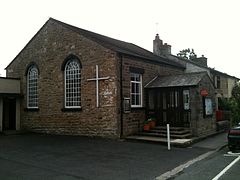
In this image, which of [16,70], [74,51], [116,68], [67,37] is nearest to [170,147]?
[116,68]

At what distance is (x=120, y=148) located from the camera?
12.7 meters

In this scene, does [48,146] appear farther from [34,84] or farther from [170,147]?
[34,84]

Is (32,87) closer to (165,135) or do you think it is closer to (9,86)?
(9,86)

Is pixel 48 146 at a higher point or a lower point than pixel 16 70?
lower

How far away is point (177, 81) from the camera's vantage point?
55.8 ft

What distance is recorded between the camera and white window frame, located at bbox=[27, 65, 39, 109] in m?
20.3

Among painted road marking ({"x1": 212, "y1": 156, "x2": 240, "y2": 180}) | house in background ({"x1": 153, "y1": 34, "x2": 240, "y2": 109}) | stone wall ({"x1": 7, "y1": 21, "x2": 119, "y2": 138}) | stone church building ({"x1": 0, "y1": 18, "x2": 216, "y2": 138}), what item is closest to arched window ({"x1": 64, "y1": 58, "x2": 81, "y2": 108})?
stone church building ({"x1": 0, "y1": 18, "x2": 216, "y2": 138})

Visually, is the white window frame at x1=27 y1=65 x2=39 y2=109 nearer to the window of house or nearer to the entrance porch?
the entrance porch


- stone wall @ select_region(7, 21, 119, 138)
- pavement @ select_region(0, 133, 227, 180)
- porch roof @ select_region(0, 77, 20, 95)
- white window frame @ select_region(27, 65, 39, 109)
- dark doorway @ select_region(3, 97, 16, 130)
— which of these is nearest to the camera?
pavement @ select_region(0, 133, 227, 180)

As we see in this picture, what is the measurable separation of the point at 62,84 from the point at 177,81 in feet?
23.7

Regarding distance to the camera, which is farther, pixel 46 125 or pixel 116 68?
pixel 46 125

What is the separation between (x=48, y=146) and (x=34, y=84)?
8.54 meters

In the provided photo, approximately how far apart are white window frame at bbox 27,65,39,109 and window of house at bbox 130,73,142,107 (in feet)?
24.0

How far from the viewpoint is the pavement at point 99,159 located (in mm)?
7957
